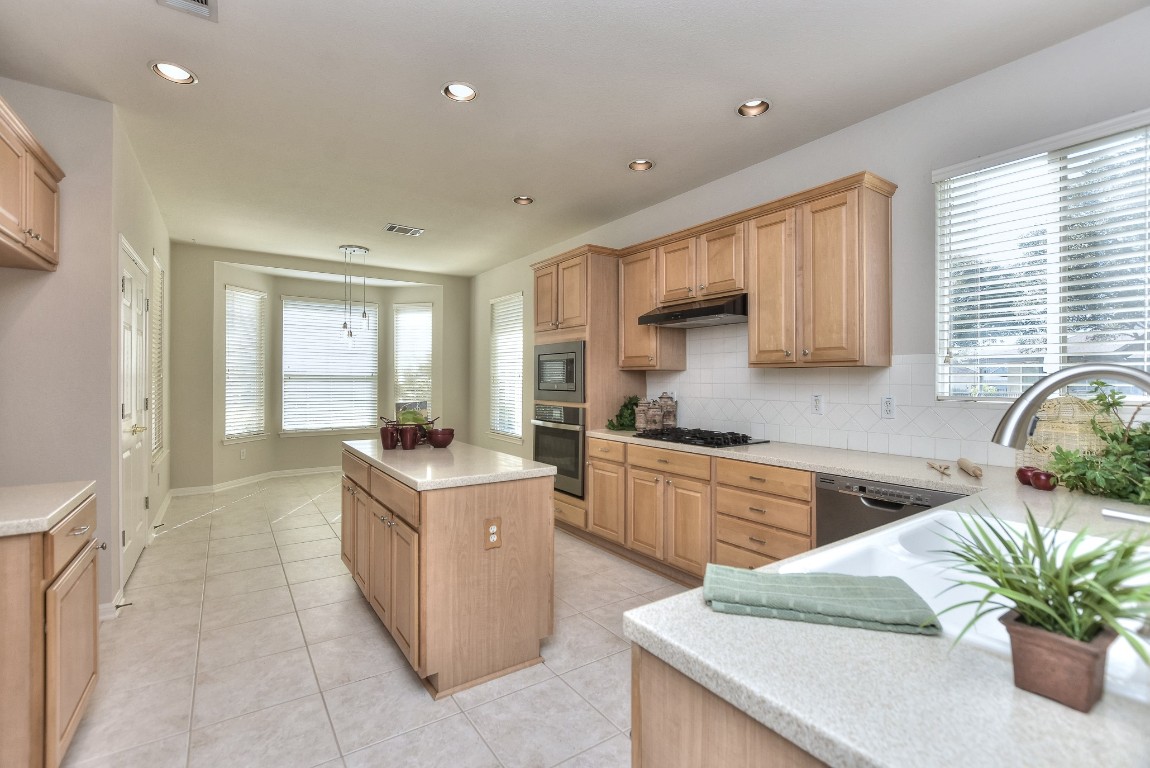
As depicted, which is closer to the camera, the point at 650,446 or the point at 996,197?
the point at 996,197

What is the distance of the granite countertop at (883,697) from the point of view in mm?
553

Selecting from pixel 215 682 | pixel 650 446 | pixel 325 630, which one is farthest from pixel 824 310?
pixel 215 682

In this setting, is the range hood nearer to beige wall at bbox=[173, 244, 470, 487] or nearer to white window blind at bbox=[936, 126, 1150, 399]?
white window blind at bbox=[936, 126, 1150, 399]

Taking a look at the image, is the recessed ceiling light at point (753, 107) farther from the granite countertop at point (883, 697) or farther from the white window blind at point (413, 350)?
the white window blind at point (413, 350)

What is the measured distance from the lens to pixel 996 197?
251 cm

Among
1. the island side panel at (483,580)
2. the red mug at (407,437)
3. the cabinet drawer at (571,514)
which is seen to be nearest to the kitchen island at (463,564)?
the island side panel at (483,580)

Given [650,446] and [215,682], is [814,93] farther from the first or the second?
[215,682]

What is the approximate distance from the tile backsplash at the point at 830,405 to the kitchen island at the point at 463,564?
5.73 feet

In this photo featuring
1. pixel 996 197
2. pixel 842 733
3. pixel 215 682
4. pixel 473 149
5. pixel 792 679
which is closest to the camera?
pixel 842 733

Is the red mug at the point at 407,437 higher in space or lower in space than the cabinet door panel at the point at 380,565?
higher

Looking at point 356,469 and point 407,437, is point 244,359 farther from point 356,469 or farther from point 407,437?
point 407,437

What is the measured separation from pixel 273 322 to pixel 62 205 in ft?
14.4

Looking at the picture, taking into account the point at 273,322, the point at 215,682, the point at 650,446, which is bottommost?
the point at 215,682

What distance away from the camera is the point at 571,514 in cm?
442
